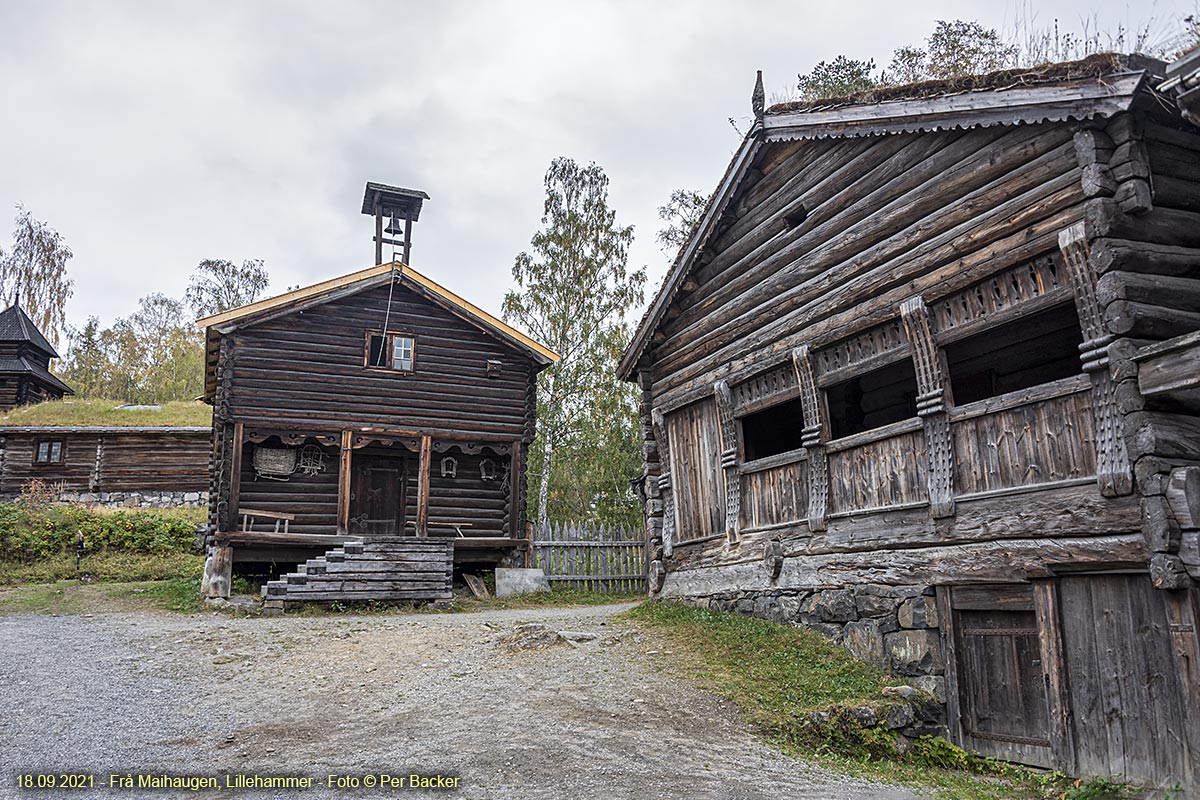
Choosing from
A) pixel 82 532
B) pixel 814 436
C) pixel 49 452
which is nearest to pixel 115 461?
pixel 49 452

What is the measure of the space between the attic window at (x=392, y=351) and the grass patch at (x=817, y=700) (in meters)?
11.8

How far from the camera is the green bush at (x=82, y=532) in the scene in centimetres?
2202

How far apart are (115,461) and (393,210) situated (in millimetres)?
18515

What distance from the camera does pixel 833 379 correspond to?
432 inches

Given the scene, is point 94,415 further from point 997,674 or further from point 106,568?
point 997,674

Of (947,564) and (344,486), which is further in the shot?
(344,486)

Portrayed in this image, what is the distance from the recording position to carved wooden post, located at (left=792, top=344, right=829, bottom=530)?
1097 centimetres

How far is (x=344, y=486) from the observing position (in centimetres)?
2030

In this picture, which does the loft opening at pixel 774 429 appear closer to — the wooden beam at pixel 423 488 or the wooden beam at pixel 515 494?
the wooden beam at pixel 515 494

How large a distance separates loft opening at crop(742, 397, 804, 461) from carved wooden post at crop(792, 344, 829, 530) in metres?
3.50

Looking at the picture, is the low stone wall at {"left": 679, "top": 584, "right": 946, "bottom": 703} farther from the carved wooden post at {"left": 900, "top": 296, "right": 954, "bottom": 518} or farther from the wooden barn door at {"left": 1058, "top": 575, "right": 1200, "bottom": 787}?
the wooden barn door at {"left": 1058, "top": 575, "right": 1200, "bottom": 787}

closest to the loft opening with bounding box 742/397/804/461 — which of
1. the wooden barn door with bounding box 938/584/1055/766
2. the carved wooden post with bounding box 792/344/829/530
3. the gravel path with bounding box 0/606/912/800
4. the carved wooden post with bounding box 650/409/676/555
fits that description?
the carved wooden post with bounding box 650/409/676/555

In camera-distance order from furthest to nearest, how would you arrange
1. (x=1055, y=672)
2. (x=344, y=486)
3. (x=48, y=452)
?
(x=48, y=452) → (x=344, y=486) → (x=1055, y=672)

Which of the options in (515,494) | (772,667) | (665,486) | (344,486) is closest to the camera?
(772,667)
